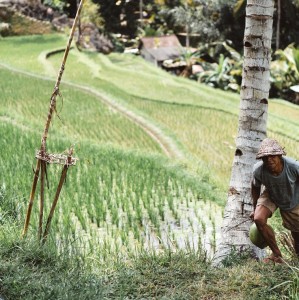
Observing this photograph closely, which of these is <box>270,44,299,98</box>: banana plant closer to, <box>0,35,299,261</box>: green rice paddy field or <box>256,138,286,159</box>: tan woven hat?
<box>0,35,299,261</box>: green rice paddy field

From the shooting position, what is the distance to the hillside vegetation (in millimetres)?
3400

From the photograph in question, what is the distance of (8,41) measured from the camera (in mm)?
19562

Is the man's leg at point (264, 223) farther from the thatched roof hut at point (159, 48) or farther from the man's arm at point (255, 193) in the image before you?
the thatched roof hut at point (159, 48)

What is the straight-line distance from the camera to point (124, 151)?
25.4 feet

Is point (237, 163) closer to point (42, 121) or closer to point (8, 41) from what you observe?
point (42, 121)

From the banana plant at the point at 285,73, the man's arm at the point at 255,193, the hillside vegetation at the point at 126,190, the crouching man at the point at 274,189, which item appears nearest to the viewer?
the hillside vegetation at the point at 126,190

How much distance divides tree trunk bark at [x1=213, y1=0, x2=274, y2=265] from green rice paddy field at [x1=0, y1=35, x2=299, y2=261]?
0.32 m

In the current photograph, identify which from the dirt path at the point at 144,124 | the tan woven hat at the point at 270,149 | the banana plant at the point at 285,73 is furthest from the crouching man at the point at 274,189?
the banana plant at the point at 285,73

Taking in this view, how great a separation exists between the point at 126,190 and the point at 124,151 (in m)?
1.75

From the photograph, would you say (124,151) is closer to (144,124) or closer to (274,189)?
(144,124)

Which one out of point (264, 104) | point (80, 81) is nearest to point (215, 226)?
point (264, 104)

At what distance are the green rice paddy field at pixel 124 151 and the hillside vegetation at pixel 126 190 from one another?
2cm

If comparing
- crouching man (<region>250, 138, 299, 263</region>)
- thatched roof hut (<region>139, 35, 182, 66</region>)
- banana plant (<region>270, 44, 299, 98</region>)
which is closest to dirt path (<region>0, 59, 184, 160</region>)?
crouching man (<region>250, 138, 299, 263</region>)

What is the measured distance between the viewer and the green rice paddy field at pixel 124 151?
495 cm
